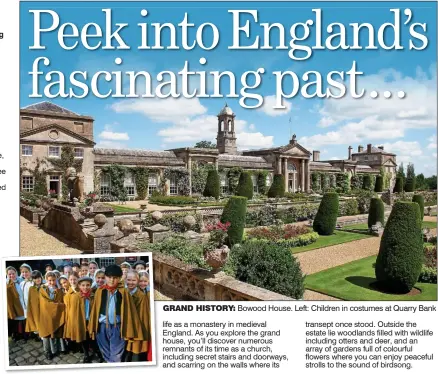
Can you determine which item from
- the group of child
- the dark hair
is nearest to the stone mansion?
the dark hair

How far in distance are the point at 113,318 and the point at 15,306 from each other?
4.37 ft

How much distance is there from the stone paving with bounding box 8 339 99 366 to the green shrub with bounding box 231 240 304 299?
8.96 feet

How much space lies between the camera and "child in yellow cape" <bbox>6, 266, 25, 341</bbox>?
15.0ft

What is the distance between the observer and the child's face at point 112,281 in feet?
14.5

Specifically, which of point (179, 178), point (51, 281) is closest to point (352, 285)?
point (51, 281)

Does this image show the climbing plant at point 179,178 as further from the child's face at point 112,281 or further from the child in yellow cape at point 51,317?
the child's face at point 112,281

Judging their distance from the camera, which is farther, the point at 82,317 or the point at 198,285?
the point at 198,285

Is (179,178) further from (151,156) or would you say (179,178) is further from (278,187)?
(278,187)

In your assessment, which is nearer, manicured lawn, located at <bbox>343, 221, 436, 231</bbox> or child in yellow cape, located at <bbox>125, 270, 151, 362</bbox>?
child in yellow cape, located at <bbox>125, 270, 151, 362</bbox>

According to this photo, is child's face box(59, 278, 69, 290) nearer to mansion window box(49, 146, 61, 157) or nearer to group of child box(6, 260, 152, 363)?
group of child box(6, 260, 152, 363)

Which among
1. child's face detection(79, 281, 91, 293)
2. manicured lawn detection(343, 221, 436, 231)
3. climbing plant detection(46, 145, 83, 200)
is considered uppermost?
climbing plant detection(46, 145, 83, 200)

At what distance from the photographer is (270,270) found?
5.98 meters

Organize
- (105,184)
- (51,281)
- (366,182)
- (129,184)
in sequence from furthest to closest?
(366,182) < (129,184) < (105,184) < (51,281)

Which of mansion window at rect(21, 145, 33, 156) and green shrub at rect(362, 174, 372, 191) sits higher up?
mansion window at rect(21, 145, 33, 156)
